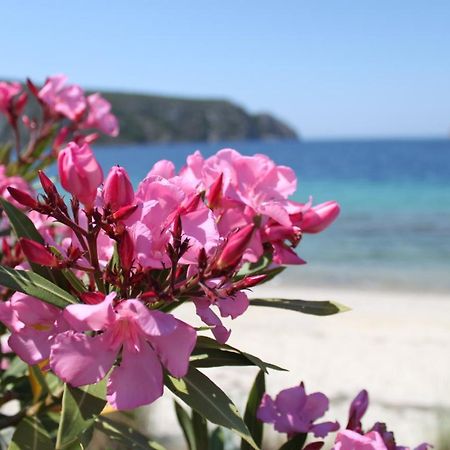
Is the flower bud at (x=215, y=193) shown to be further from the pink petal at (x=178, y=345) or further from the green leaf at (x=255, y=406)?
the green leaf at (x=255, y=406)

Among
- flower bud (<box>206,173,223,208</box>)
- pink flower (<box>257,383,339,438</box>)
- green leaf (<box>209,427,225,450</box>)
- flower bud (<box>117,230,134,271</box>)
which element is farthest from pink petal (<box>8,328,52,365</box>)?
green leaf (<box>209,427,225,450</box>)

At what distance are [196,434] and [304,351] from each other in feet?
14.3

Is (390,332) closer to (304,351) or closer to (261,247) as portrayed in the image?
(304,351)

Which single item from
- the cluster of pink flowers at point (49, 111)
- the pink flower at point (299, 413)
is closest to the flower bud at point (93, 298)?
the pink flower at point (299, 413)

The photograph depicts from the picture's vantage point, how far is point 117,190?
63 centimetres

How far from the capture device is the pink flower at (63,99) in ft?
4.96

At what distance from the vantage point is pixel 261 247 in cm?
73

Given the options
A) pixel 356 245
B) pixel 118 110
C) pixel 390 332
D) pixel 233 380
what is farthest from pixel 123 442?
pixel 118 110

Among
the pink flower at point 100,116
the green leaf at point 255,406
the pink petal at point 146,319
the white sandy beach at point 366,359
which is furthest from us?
the white sandy beach at point 366,359

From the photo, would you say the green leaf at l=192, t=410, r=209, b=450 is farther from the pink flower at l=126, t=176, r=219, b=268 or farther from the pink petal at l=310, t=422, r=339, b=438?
the pink flower at l=126, t=176, r=219, b=268

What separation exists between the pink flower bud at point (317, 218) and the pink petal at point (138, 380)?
0.26 m

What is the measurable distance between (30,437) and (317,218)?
1.37 feet

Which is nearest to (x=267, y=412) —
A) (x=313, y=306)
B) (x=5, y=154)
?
(x=313, y=306)

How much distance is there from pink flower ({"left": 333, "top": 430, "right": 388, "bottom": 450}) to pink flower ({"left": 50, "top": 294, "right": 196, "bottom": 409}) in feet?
0.68
